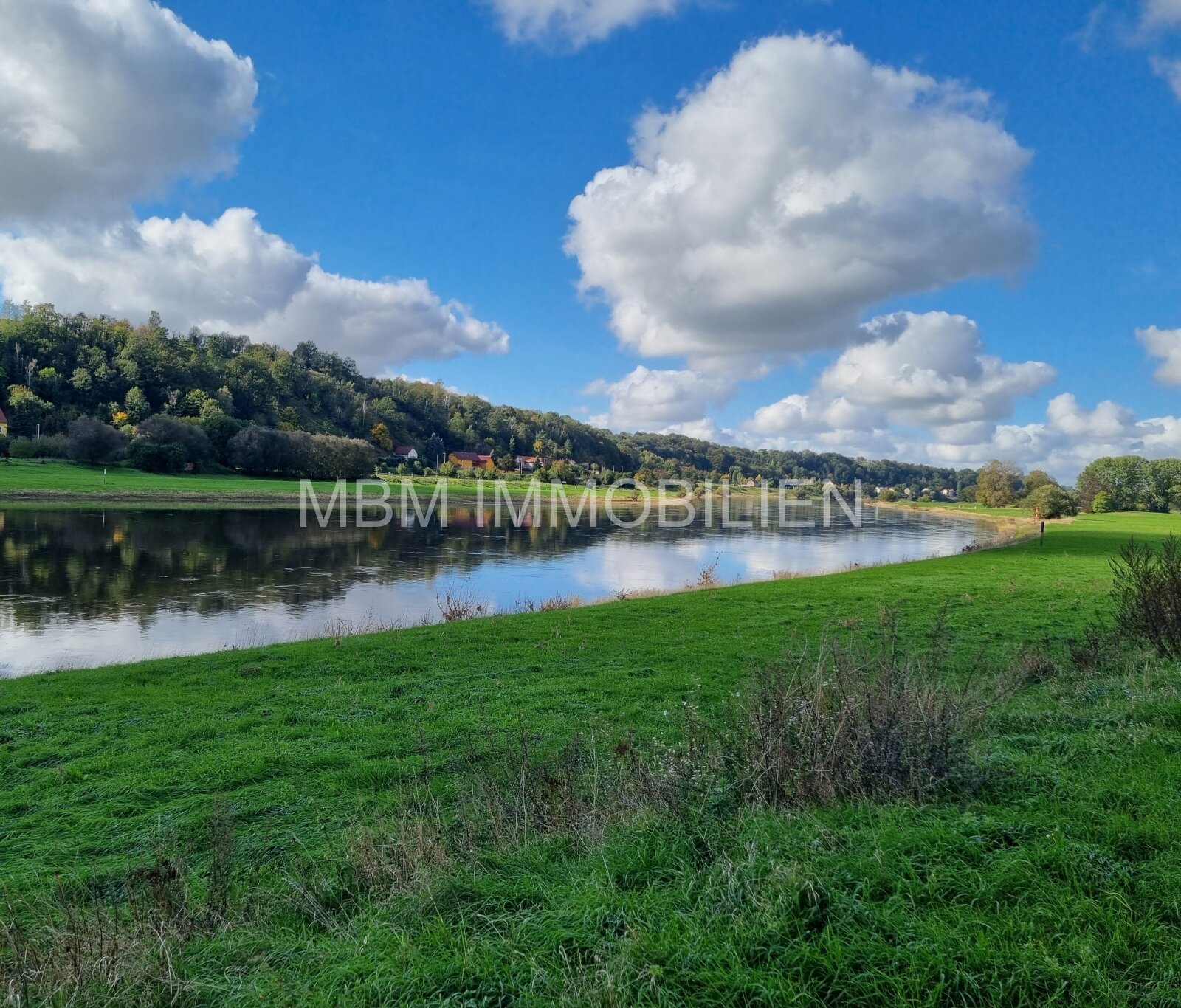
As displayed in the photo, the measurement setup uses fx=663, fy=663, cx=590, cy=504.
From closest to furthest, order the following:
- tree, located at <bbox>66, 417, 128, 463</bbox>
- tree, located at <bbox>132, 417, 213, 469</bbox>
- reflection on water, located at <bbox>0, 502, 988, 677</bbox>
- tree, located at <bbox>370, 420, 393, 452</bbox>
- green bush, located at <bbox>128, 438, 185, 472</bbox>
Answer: reflection on water, located at <bbox>0, 502, 988, 677</bbox>
tree, located at <bbox>66, 417, 128, 463</bbox>
green bush, located at <bbox>128, 438, 185, 472</bbox>
tree, located at <bbox>132, 417, 213, 469</bbox>
tree, located at <bbox>370, 420, 393, 452</bbox>

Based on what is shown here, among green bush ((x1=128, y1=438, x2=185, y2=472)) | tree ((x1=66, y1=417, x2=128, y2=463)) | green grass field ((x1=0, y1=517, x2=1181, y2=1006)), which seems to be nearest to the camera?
green grass field ((x1=0, y1=517, x2=1181, y2=1006))

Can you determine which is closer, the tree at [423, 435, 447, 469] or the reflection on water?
the reflection on water

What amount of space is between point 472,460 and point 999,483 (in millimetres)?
95931

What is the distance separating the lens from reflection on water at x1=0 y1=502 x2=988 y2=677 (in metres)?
16.3

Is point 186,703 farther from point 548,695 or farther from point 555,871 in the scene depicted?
point 555,871

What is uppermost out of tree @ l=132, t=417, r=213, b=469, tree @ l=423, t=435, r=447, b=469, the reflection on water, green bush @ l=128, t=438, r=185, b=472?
tree @ l=423, t=435, r=447, b=469

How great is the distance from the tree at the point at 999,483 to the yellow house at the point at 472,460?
8161 centimetres

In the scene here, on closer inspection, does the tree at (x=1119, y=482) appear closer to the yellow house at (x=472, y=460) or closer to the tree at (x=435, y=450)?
the yellow house at (x=472, y=460)

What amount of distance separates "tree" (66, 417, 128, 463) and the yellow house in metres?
54.6

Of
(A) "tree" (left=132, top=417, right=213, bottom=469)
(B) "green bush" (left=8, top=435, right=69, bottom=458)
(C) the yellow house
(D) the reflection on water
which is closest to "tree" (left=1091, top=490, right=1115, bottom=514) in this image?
(D) the reflection on water

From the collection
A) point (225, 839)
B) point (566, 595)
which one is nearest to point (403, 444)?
point (566, 595)

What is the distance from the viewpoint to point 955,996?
2533 millimetres

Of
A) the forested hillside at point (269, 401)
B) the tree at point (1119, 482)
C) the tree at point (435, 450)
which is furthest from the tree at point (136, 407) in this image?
the tree at point (1119, 482)

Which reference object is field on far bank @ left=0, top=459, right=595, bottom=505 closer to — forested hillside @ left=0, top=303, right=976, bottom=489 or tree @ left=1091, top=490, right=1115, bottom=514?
forested hillside @ left=0, top=303, right=976, bottom=489
